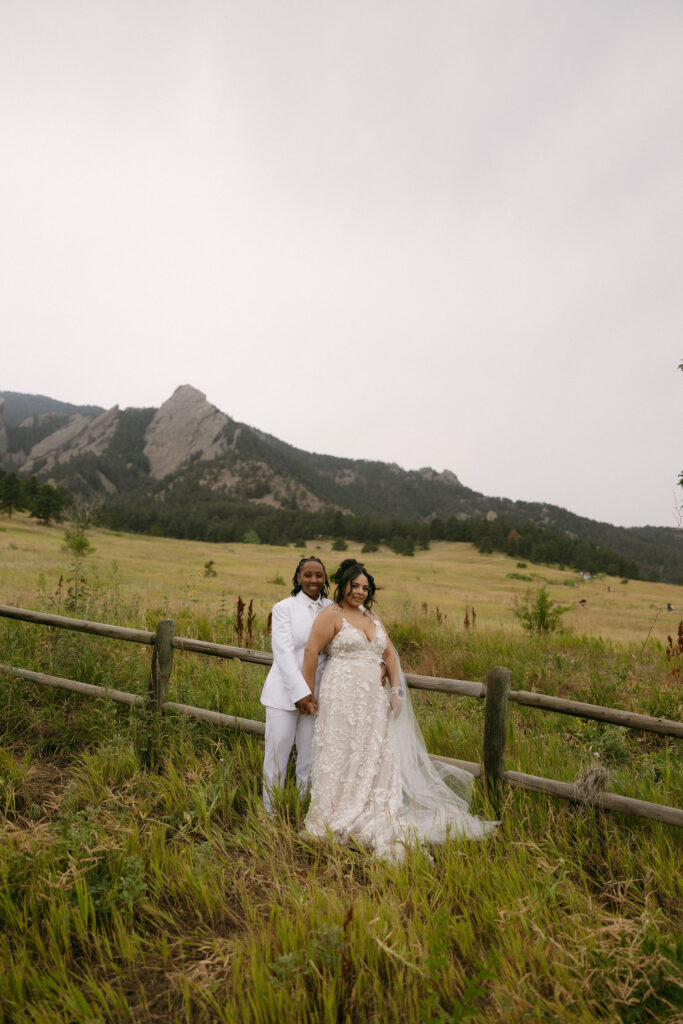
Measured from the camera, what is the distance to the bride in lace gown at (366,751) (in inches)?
149

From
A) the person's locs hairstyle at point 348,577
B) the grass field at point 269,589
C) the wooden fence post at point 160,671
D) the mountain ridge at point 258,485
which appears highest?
the mountain ridge at point 258,485

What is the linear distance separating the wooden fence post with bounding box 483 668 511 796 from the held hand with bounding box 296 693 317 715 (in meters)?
1.30

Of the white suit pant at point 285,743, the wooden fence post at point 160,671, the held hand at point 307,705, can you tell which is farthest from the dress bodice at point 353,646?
the wooden fence post at point 160,671

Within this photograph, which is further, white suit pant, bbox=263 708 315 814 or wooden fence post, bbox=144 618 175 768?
wooden fence post, bbox=144 618 175 768

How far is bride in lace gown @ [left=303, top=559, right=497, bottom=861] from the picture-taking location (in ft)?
Answer: 12.4

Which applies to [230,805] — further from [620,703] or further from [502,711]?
[620,703]

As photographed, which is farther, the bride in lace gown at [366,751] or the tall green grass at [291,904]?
the bride in lace gown at [366,751]

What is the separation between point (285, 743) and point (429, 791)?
3.77 ft

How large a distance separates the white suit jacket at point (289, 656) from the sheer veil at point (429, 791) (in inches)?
27.9

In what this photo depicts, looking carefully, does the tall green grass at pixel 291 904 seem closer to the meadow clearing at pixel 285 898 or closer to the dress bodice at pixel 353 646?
the meadow clearing at pixel 285 898

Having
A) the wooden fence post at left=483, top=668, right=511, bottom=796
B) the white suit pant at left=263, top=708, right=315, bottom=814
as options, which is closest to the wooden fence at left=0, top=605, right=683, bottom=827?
the wooden fence post at left=483, top=668, right=511, bottom=796

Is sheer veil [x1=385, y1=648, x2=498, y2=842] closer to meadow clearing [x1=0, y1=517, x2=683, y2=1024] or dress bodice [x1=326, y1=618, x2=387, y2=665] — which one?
meadow clearing [x1=0, y1=517, x2=683, y2=1024]

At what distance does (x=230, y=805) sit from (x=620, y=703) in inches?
204

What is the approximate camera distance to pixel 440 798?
4.05 meters
